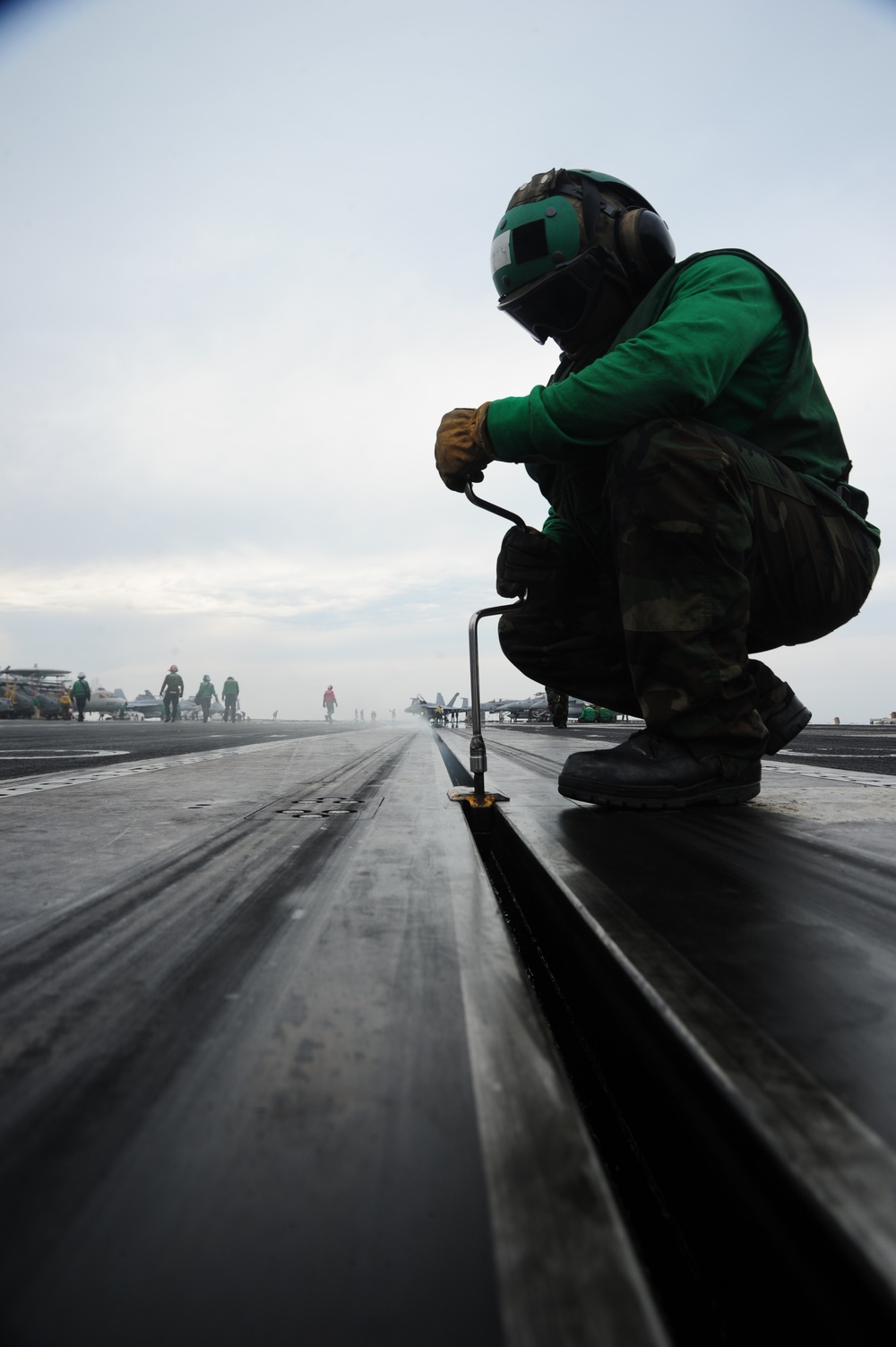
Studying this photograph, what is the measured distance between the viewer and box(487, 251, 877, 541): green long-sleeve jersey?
130cm

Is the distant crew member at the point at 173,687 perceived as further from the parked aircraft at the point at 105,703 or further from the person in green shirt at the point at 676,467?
the person in green shirt at the point at 676,467

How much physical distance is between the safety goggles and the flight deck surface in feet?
4.50

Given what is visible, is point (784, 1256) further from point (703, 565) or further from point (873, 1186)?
point (703, 565)

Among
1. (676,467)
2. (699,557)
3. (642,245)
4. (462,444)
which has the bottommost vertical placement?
(699,557)

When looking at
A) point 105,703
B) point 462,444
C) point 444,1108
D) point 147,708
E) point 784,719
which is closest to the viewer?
point 444,1108

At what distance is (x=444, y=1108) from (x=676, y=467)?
1.20 m

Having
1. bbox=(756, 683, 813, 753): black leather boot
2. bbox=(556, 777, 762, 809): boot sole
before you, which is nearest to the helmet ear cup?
bbox=(756, 683, 813, 753): black leather boot

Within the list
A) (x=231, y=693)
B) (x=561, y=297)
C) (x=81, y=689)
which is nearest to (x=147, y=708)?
(x=231, y=693)

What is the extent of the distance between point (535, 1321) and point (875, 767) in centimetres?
273

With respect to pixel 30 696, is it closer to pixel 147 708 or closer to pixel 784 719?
pixel 147 708

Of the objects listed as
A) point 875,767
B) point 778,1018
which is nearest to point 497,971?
point 778,1018

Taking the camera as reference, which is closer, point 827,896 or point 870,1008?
point 870,1008

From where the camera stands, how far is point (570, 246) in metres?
1.60

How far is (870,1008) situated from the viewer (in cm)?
46
